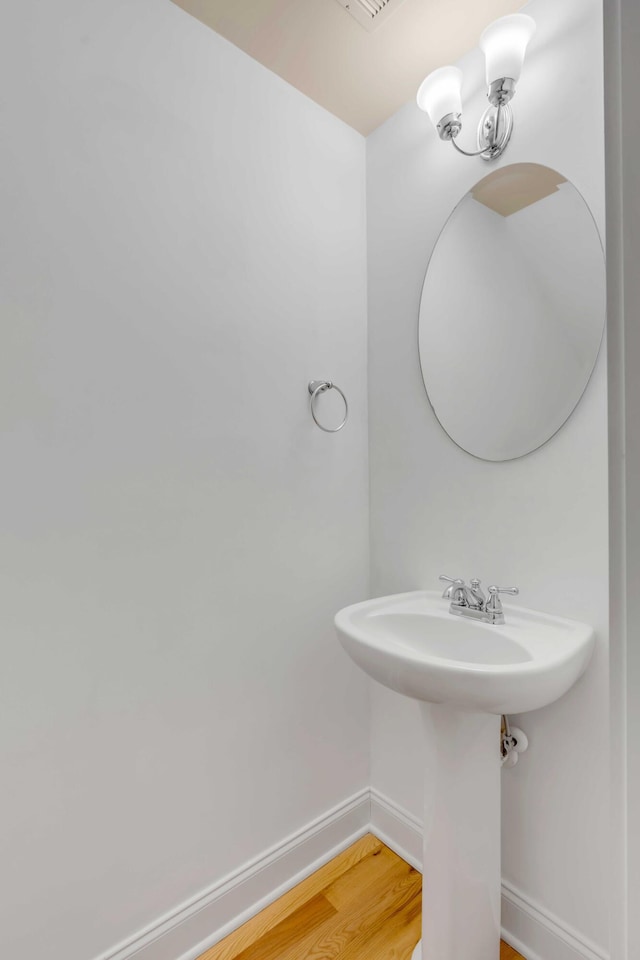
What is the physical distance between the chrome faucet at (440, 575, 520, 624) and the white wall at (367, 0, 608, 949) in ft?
0.19

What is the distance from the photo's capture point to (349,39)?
4.17 ft

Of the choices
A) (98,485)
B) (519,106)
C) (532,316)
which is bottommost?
(98,485)

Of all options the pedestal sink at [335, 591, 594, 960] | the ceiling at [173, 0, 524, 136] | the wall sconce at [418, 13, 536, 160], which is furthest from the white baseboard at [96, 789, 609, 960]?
the ceiling at [173, 0, 524, 136]

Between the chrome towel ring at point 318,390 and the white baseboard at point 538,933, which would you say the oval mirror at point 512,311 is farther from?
the white baseboard at point 538,933

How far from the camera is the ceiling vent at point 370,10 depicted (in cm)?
117

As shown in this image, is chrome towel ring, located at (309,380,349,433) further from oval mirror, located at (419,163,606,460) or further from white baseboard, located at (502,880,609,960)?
white baseboard, located at (502,880,609,960)

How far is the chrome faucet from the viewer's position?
3.92 feet

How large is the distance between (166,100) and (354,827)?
7.29 ft

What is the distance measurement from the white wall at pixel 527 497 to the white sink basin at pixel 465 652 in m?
0.08

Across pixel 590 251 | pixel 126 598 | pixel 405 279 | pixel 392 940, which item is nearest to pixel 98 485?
pixel 126 598

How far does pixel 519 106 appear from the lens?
1.19 meters

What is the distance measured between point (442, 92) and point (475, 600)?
4.34 feet

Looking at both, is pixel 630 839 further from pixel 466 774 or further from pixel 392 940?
pixel 392 940

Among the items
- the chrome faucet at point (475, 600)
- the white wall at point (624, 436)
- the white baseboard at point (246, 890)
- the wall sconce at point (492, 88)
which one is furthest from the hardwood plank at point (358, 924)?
the wall sconce at point (492, 88)
